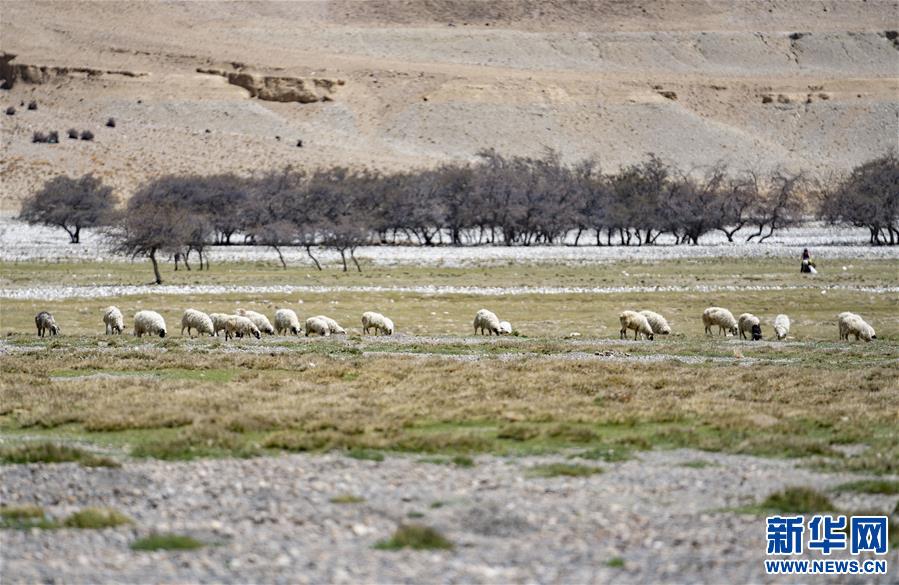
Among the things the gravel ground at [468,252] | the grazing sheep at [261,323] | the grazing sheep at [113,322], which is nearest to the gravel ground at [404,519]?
the grazing sheep at [261,323]

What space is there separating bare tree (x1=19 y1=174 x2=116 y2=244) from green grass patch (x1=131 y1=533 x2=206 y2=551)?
273 feet

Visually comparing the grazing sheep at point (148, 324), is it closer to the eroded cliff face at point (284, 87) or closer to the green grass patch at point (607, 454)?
the green grass patch at point (607, 454)

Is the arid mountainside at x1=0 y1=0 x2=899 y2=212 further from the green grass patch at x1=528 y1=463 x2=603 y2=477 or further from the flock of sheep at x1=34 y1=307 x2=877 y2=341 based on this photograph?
the green grass patch at x1=528 y1=463 x2=603 y2=477

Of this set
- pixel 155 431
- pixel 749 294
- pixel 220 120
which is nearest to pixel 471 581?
pixel 155 431

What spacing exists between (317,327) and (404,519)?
76.0 feet

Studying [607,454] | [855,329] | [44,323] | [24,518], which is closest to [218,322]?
[44,323]

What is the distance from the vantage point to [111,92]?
6698 inches

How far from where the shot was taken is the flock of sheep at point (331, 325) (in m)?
32.4

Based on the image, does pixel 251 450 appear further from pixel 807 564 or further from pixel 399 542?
pixel 807 564

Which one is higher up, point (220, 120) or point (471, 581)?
point (220, 120)

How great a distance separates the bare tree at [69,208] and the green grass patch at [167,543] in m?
83.2

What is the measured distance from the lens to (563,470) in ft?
43.2

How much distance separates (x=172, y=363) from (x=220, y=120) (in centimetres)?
14664

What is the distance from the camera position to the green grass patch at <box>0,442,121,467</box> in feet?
44.4
